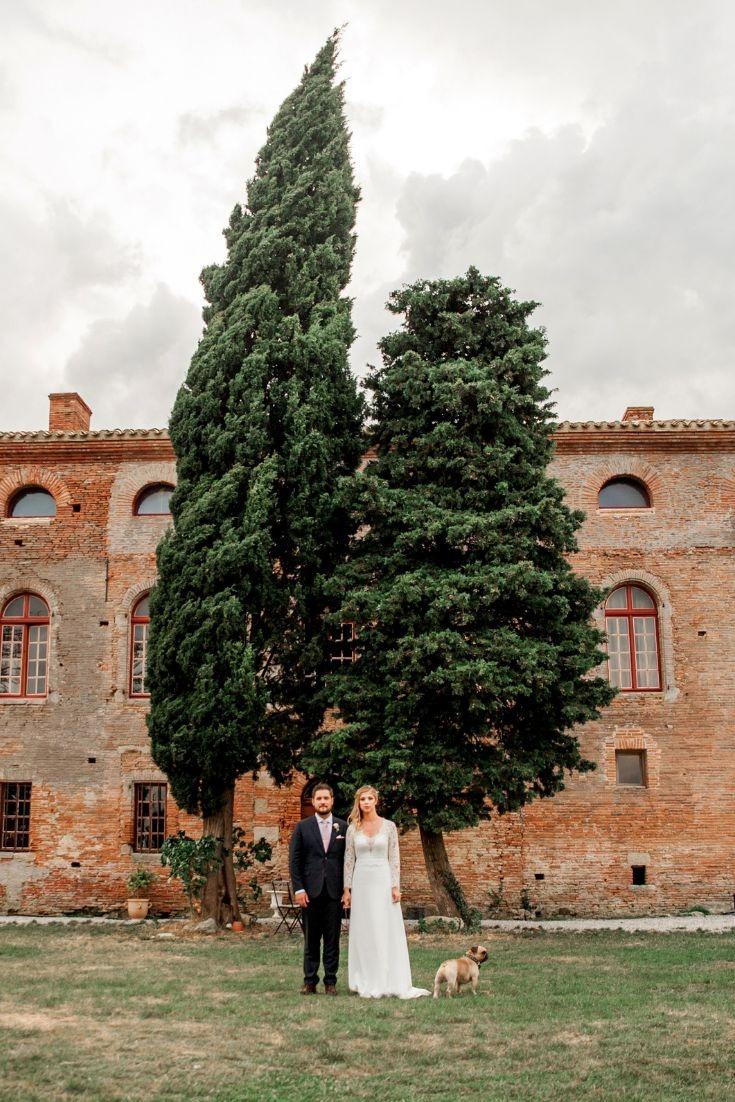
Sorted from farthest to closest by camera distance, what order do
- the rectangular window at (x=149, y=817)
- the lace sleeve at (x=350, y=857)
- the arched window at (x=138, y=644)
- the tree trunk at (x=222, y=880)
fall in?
the arched window at (x=138, y=644)
the rectangular window at (x=149, y=817)
the tree trunk at (x=222, y=880)
the lace sleeve at (x=350, y=857)

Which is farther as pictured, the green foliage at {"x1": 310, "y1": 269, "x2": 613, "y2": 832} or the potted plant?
the potted plant

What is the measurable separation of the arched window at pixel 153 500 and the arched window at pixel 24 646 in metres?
2.56

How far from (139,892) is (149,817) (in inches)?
53.1

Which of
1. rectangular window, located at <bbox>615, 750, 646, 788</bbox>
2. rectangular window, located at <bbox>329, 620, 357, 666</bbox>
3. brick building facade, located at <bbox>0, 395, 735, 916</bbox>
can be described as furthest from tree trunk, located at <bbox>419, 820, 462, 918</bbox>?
rectangular window, located at <bbox>615, 750, 646, 788</bbox>

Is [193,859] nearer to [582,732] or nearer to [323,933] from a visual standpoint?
[323,933]

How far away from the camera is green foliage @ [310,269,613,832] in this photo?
45.3ft

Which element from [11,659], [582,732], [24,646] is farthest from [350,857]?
[11,659]

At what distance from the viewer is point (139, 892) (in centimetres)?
1805

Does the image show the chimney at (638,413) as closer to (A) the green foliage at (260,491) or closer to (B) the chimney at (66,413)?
(A) the green foliage at (260,491)

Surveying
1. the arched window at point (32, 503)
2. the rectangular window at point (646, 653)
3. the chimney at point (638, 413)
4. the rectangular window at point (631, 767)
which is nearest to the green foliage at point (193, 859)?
the rectangular window at point (631, 767)

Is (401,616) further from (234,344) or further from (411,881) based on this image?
(411,881)

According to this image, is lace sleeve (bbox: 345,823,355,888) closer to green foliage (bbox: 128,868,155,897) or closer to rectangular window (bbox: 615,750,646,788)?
green foliage (bbox: 128,868,155,897)

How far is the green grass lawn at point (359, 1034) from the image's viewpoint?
220 inches

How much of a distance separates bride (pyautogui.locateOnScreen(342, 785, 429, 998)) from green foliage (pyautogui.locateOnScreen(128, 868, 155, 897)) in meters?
10.5
